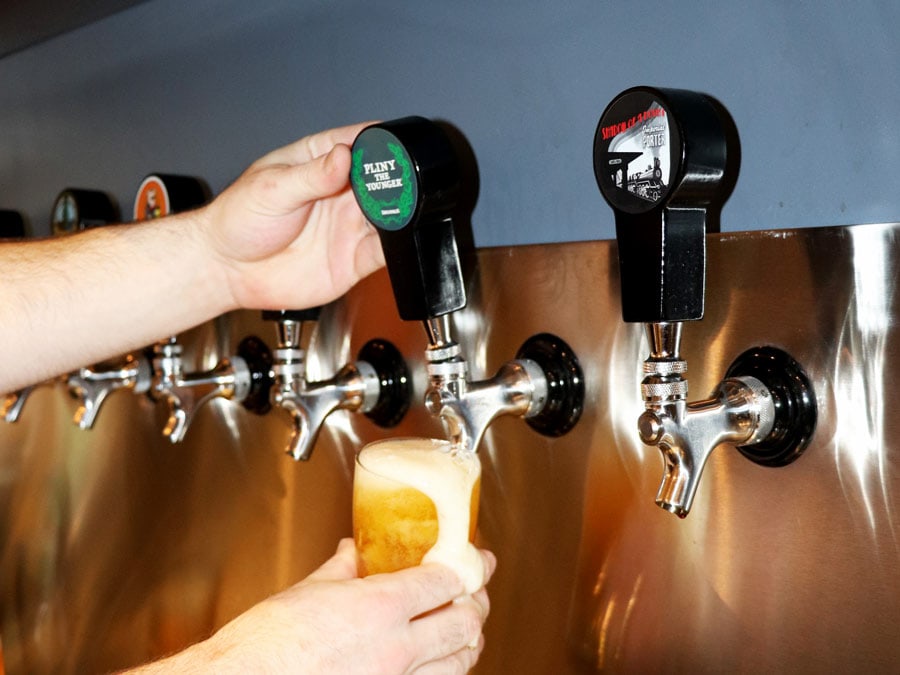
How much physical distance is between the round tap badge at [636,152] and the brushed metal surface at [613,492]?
0.15 meters

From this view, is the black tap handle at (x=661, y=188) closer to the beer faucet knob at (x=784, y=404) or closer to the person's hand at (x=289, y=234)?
the beer faucet knob at (x=784, y=404)

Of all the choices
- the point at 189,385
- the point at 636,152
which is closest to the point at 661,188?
the point at 636,152

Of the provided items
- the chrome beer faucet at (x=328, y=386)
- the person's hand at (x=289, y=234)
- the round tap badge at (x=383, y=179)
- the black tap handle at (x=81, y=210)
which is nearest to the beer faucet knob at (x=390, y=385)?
the chrome beer faucet at (x=328, y=386)

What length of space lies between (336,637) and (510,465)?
378mm

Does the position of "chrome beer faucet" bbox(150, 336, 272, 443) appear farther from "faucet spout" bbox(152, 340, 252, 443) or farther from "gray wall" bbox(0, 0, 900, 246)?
"gray wall" bbox(0, 0, 900, 246)

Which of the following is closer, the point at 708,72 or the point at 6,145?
the point at 708,72

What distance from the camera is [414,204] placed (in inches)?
35.9

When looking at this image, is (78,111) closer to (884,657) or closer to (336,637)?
(336,637)

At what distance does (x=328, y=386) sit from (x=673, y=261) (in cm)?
55

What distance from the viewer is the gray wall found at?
822 mm

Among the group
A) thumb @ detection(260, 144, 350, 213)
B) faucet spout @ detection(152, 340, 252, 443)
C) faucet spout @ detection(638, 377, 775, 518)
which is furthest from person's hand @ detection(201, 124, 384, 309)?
faucet spout @ detection(638, 377, 775, 518)

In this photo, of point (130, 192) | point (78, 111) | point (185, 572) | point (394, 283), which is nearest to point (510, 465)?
point (394, 283)

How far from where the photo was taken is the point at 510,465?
3.74ft

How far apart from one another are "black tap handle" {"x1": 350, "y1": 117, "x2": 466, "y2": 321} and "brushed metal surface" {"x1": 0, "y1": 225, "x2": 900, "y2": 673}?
16cm
